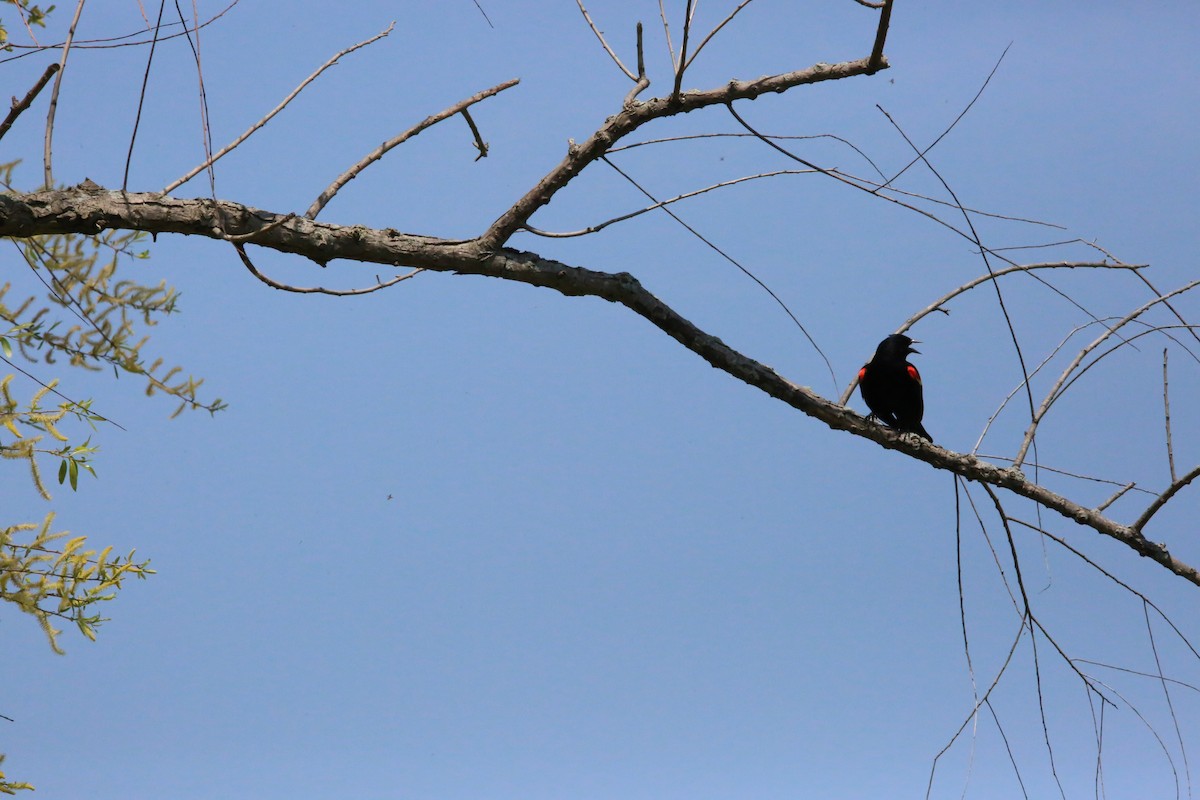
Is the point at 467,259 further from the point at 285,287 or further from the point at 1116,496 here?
the point at 1116,496

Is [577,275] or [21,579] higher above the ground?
[577,275]

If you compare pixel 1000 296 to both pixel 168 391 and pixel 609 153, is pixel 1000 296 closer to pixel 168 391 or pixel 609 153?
pixel 609 153

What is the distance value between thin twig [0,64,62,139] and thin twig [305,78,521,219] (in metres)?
0.49

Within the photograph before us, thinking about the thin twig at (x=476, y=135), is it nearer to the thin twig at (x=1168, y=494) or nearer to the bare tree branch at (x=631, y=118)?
the bare tree branch at (x=631, y=118)

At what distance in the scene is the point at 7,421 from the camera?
204 centimetres

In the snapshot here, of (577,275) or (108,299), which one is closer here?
(577,275)

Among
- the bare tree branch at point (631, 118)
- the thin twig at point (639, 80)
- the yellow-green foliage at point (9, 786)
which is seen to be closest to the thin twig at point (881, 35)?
the bare tree branch at point (631, 118)

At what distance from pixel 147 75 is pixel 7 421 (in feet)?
3.21

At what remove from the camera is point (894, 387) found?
3176 millimetres

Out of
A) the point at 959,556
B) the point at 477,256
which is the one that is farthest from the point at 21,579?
the point at 959,556

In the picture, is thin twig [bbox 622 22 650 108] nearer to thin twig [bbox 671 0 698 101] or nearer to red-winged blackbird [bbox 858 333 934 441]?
thin twig [bbox 671 0 698 101]

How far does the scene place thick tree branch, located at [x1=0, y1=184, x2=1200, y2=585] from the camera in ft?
5.92

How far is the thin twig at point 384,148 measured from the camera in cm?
194

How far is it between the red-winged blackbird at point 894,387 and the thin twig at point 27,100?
7.77 feet
